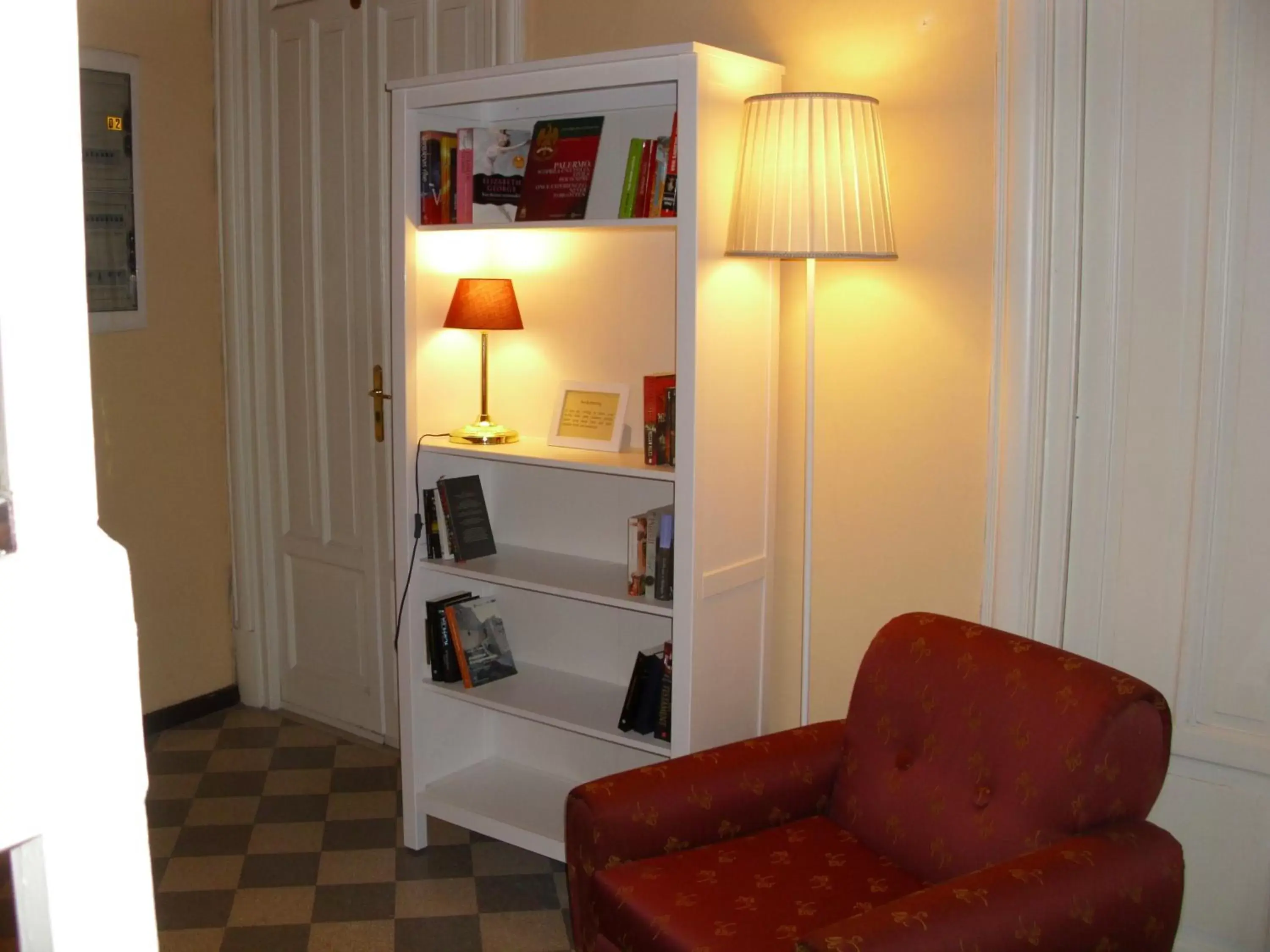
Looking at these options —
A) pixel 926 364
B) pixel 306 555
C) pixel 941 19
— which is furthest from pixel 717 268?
pixel 306 555

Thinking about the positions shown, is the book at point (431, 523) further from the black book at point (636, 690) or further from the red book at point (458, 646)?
the black book at point (636, 690)

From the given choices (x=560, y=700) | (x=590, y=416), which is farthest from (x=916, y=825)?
(x=590, y=416)

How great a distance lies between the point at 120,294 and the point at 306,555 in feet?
3.38

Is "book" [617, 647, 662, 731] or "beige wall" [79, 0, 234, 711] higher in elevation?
"beige wall" [79, 0, 234, 711]

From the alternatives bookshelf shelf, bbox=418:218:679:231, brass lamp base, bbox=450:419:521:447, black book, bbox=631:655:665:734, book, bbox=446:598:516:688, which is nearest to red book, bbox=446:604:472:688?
book, bbox=446:598:516:688

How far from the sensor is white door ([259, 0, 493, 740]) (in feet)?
12.2

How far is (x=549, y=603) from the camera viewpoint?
3.41 meters

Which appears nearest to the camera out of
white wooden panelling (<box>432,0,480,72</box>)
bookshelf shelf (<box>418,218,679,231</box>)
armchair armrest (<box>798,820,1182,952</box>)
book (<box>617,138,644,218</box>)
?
armchair armrest (<box>798,820,1182,952</box>)

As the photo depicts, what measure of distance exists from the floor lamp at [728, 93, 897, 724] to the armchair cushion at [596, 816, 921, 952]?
1.15m

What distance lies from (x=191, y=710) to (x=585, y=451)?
201cm

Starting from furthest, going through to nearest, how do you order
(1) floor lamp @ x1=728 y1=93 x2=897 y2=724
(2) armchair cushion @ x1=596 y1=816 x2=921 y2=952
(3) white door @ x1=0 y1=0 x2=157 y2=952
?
(1) floor lamp @ x1=728 y1=93 x2=897 y2=724, (2) armchair cushion @ x1=596 y1=816 x2=921 y2=952, (3) white door @ x1=0 y1=0 x2=157 y2=952

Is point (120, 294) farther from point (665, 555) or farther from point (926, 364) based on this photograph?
point (926, 364)

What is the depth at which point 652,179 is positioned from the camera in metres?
2.79

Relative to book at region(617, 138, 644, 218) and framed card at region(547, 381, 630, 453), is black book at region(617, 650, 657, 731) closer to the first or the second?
framed card at region(547, 381, 630, 453)
